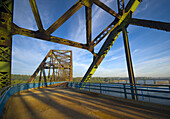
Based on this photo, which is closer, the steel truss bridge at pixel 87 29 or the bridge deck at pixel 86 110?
the bridge deck at pixel 86 110

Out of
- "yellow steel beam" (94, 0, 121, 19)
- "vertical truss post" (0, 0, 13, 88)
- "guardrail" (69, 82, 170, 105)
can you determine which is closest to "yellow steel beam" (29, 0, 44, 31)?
"vertical truss post" (0, 0, 13, 88)

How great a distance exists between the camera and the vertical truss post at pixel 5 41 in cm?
441

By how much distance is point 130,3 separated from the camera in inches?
322

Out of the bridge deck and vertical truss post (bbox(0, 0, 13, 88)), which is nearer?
the bridge deck

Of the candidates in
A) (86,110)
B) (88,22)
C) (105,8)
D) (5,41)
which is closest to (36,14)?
(5,41)

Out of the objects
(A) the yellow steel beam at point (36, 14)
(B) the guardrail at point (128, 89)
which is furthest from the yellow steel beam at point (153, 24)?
(A) the yellow steel beam at point (36, 14)

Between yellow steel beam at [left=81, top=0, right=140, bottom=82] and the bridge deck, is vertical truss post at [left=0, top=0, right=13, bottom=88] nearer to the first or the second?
A: the bridge deck

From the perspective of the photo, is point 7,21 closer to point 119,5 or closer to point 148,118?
point 148,118

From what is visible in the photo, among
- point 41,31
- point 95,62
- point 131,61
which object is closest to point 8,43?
point 41,31

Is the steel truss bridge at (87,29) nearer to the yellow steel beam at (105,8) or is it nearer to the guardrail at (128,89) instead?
the yellow steel beam at (105,8)

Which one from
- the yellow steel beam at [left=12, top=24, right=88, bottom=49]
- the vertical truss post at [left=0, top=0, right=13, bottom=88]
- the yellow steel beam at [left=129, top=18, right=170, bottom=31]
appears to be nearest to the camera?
the vertical truss post at [left=0, top=0, right=13, bottom=88]

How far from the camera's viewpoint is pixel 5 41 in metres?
4.67

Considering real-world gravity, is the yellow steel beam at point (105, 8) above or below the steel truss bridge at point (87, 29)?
above

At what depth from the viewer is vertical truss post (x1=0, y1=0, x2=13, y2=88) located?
441 cm
